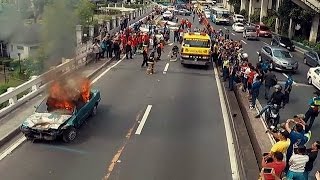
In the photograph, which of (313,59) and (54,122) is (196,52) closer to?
(313,59)

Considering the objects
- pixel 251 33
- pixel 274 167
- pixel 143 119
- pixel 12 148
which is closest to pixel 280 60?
pixel 143 119

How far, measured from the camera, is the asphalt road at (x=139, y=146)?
1126 cm

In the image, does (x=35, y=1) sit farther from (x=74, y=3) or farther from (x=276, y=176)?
(x=276, y=176)

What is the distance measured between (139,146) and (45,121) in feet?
9.82

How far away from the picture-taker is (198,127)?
15.3 metres

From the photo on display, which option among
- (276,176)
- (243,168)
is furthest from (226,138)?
(276,176)

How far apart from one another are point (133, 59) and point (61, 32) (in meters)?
9.36

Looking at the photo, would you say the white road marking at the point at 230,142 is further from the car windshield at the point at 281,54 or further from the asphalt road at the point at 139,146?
the car windshield at the point at 281,54

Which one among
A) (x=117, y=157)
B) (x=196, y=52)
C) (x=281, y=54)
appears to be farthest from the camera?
(x=281, y=54)

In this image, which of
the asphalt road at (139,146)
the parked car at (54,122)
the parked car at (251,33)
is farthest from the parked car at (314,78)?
the parked car at (251,33)

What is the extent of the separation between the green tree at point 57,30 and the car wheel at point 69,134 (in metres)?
8.83

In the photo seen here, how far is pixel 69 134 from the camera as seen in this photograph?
13.1m

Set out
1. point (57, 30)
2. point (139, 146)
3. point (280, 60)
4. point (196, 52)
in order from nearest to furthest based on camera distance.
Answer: point (139, 146)
point (57, 30)
point (196, 52)
point (280, 60)

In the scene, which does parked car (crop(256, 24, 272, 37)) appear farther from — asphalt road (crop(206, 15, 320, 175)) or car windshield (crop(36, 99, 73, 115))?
car windshield (crop(36, 99, 73, 115))
